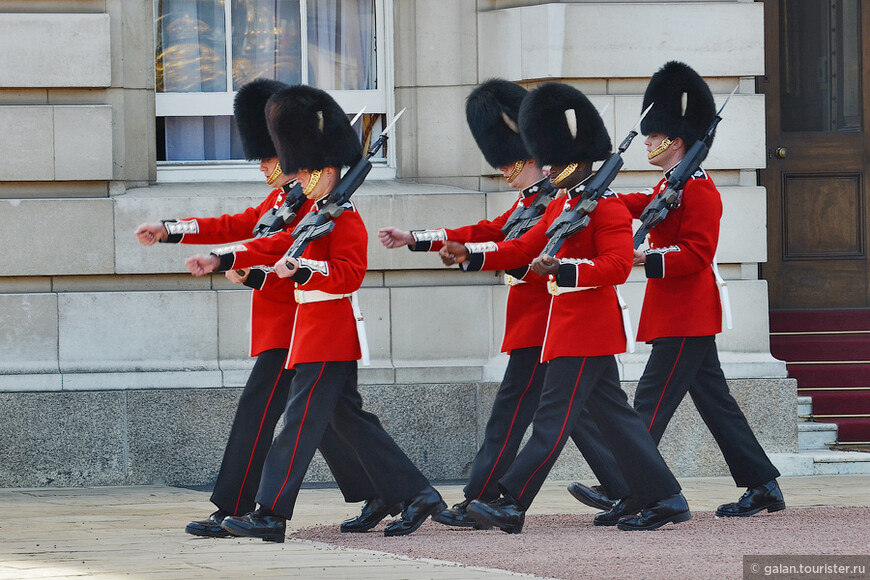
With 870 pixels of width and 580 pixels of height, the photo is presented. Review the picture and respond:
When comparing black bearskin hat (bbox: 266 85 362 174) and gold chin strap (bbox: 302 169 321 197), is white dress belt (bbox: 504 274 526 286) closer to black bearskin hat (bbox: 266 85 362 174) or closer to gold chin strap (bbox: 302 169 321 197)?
black bearskin hat (bbox: 266 85 362 174)

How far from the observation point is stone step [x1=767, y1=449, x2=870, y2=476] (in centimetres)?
763

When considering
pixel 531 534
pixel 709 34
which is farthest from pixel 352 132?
pixel 709 34

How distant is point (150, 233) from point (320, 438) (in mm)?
984

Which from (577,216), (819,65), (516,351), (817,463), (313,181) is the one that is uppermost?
(819,65)

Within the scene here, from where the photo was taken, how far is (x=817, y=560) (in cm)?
A: 473

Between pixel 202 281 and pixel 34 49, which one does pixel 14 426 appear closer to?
pixel 202 281

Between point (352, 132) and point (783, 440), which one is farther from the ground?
point (352, 132)

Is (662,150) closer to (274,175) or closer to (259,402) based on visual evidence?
(274,175)

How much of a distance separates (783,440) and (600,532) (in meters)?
2.33

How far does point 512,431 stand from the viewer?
5.97 meters

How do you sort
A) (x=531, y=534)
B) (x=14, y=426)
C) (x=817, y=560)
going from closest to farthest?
(x=817, y=560) → (x=531, y=534) → (x=14, y=426)

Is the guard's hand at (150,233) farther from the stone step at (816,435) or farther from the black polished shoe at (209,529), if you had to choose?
the stone step at (816,435)

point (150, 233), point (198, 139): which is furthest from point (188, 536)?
point (198, 139)

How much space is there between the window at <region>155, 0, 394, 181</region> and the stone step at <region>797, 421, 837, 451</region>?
265 cm
